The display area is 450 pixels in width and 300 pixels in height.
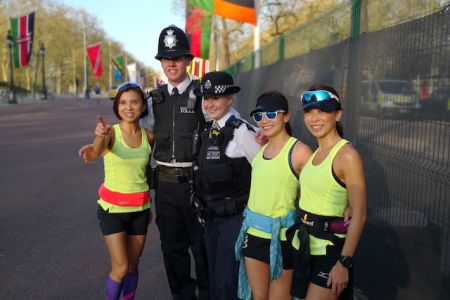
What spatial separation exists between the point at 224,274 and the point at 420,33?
→ 201 cm

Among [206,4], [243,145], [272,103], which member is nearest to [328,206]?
[272,103]

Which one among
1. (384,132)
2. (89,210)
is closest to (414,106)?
(384,132)

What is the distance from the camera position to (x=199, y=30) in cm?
2311

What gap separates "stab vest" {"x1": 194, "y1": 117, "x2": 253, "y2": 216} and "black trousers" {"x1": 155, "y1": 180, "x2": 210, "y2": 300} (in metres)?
0.34

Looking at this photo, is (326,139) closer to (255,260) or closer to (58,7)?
(255,260)

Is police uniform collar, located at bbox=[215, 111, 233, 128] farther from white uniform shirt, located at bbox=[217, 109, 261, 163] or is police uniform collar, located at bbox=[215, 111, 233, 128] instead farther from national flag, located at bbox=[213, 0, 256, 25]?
national flag, located at bbox=[213, 0, 256, 25]

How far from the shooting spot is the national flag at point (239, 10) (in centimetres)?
1163

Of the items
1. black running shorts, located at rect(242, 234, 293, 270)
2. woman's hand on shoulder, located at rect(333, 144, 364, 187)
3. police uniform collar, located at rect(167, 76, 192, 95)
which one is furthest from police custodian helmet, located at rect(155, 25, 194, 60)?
woman's hand on shoulder, located at rect(333, 144, 364, 187)

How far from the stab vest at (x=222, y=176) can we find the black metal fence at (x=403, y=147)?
1.02 metres

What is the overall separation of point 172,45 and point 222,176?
114 centimetres

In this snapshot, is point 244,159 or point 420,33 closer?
point 420,33

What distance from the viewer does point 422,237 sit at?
291cm

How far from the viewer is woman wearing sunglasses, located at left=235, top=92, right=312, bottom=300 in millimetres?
2799

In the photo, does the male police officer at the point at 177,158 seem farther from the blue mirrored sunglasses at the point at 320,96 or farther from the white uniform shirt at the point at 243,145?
the blue mirrored sunglasses at the point at 320,96
